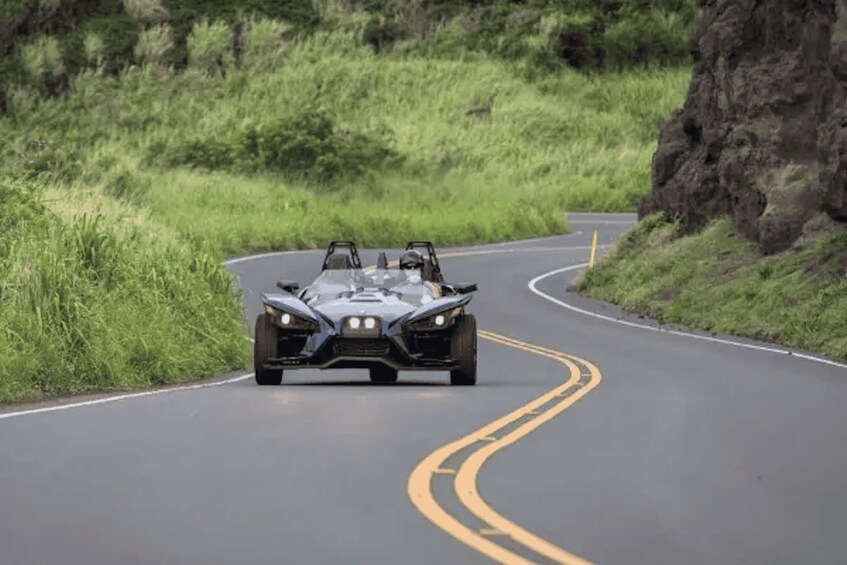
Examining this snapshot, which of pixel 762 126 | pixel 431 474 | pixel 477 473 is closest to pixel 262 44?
pixel 762 126

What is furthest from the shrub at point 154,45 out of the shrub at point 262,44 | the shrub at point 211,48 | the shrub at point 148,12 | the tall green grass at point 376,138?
the shrub at point 262,44

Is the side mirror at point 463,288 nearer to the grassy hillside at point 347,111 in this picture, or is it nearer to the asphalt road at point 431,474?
the asphalt road at point 431,474

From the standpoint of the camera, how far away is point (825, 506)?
12828 mm

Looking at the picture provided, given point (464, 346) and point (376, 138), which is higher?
point (464, 346)

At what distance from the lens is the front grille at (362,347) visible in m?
23.3

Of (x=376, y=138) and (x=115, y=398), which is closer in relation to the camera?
(x=115, y=398)

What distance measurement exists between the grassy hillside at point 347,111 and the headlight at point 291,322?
117 feet

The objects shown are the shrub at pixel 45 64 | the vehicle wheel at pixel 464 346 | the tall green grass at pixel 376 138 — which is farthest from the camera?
the shrub at pixel 45 64

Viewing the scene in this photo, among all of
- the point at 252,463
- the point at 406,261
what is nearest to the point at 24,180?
the point at 406,261

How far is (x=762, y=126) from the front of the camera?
47406mm

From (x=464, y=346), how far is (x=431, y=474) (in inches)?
370

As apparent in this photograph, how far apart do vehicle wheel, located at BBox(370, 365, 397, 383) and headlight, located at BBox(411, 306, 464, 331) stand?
1853 mm

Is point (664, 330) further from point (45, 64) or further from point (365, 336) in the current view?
point (45, 64)

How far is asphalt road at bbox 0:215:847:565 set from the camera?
11094 mm
